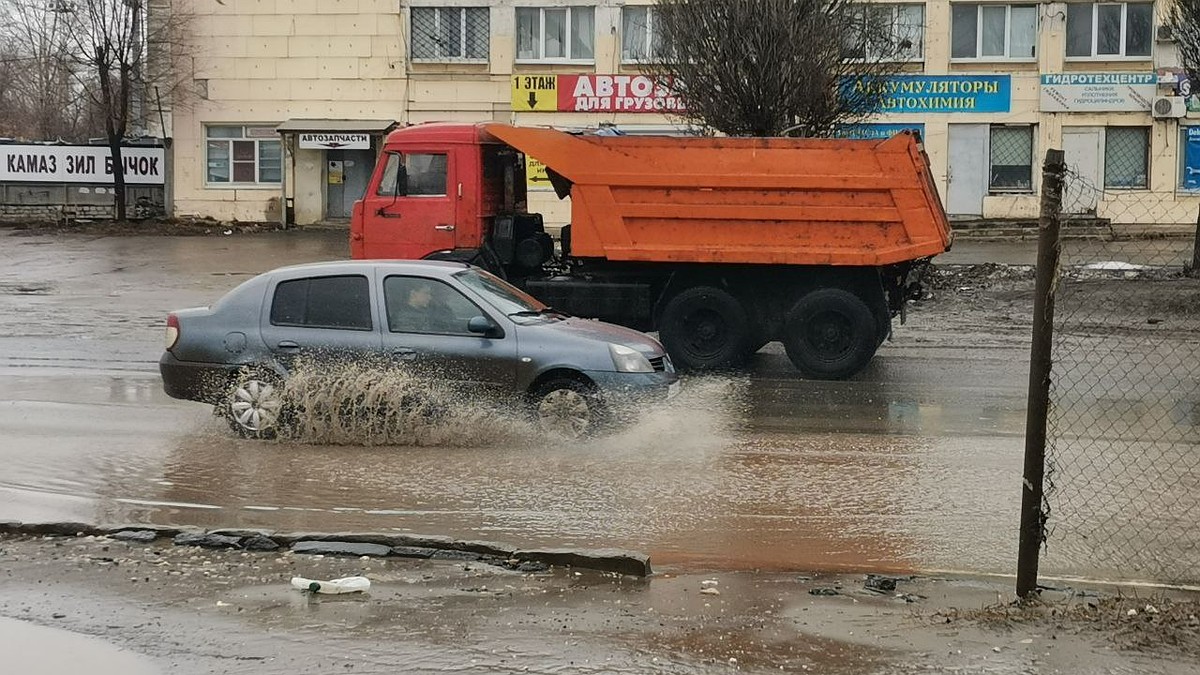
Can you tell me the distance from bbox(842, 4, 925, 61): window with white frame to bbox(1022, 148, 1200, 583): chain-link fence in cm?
524

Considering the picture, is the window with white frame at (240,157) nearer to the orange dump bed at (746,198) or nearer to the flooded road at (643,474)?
the flooded road at (643,474)

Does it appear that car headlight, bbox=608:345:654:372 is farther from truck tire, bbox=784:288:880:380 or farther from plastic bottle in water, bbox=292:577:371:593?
truck tire, bbox=784:288:880:380

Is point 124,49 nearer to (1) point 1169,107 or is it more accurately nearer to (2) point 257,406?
(1) point 1169,107

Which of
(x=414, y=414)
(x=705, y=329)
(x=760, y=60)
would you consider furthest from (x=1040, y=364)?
(x=760, y=60)

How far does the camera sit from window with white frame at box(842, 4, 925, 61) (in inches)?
933

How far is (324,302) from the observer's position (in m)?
10.6

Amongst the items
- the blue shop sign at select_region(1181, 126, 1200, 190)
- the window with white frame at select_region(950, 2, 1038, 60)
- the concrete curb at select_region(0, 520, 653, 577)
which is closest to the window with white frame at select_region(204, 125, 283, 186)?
the window with white frame at select_region(950, 2, 1038, 60)

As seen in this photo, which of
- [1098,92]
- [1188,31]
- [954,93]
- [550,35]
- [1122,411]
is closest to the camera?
[1122,411]

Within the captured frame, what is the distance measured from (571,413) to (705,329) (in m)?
4.90

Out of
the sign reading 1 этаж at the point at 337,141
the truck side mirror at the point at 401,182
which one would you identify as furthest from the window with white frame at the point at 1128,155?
the truck side mirror at the point at 401,182

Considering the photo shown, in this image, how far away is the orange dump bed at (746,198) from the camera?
1393 centimetres

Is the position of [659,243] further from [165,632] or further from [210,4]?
[210,4]

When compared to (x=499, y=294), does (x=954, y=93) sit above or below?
above

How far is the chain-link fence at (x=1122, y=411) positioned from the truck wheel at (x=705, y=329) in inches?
128
